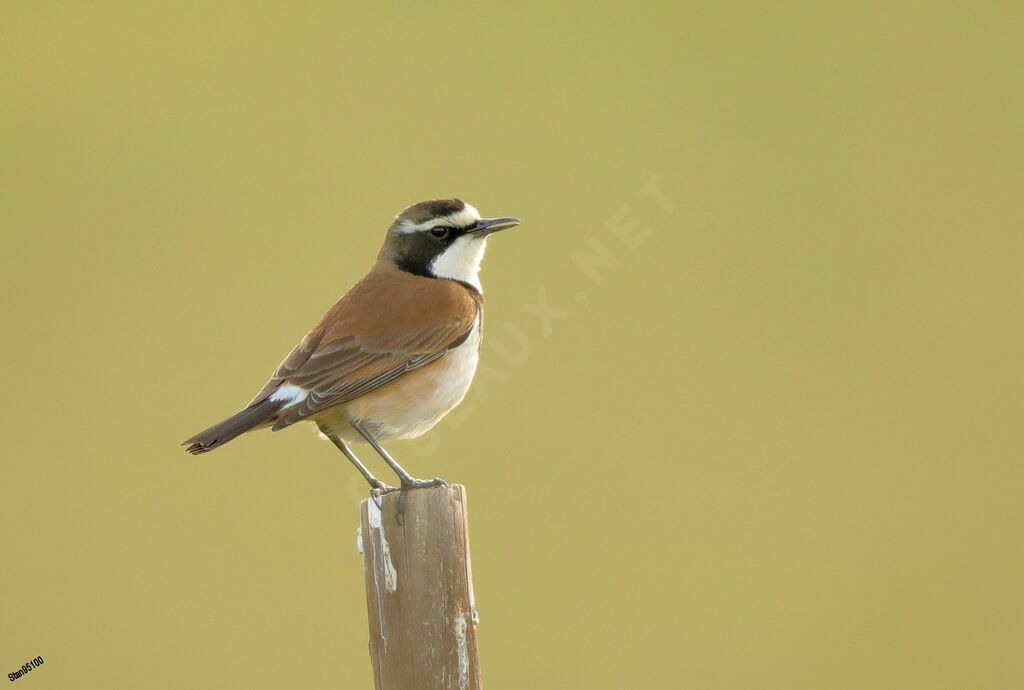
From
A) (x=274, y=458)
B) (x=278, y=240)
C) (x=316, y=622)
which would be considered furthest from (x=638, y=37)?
(x=316, y=622)

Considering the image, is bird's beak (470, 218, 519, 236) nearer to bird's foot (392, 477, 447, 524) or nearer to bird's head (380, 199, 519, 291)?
bird's head (380, 199, 519, 291)

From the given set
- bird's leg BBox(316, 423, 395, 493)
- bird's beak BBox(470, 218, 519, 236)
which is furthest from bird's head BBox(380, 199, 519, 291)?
bird's leg BBox(316, 423, 395, 493)

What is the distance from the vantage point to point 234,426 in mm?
6375

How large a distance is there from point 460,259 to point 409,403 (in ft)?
3.71

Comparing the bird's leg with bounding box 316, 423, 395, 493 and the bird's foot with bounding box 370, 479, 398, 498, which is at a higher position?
the bird's leg with bounding box 316, 423, 395, 493

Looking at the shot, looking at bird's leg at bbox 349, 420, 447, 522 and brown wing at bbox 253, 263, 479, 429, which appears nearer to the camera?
bird's leg at bbox 349, 420, 447, 522

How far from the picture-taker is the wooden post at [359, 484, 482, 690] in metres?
5.38

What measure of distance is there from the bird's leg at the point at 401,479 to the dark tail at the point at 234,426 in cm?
57

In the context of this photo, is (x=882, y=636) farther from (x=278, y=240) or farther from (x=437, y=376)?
(x=278, y=240)

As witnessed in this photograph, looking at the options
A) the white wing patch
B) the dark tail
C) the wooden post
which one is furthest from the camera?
the white wing patch

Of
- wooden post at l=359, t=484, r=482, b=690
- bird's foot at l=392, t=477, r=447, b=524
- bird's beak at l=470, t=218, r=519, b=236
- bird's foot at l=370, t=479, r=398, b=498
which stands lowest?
wooden post at l=359, t=484, r=482, b=690

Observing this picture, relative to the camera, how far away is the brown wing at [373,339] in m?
6.90

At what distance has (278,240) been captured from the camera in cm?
1644

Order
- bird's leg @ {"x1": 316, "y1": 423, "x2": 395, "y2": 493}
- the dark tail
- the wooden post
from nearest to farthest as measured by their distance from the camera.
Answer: the wooden post → the dark tail → bird's leg @ {"x1": 316, "y1": 423, "x2": 395, "y2": 493}
